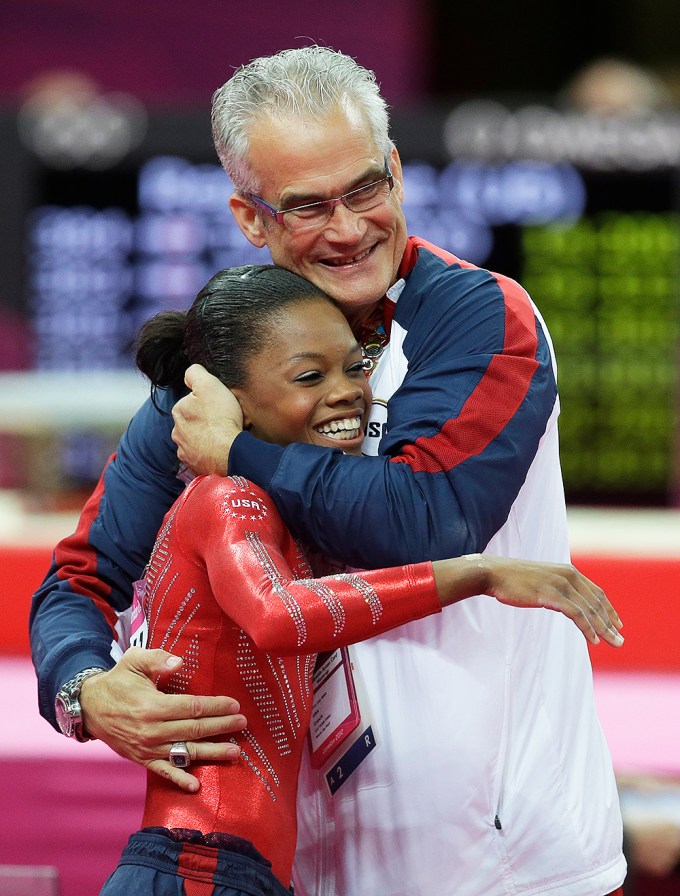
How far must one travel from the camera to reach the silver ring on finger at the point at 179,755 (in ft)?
5.37

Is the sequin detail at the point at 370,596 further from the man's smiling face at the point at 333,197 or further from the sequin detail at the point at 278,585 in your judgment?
the man's smiling face at the point at 333,197

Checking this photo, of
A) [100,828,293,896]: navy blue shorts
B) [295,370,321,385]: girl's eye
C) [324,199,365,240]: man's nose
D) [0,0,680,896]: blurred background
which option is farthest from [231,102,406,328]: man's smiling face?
[0,0,680,896]: blurred background

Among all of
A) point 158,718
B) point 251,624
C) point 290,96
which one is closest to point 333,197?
point 290,96

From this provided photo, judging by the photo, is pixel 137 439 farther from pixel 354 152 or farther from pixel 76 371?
pixel 76 371

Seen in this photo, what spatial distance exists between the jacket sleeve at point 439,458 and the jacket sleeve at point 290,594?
0.05m

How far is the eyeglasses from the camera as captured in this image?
175cm

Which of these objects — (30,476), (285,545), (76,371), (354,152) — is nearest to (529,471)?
(285,545)

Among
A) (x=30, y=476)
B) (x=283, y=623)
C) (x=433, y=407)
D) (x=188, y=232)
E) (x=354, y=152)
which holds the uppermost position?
(x=354, y=152)

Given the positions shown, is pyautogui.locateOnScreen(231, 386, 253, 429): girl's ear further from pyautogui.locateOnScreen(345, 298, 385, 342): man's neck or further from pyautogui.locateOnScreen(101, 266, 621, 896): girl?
pyautogui.locateOnScreen(345, 298, 385, 342): man's neck

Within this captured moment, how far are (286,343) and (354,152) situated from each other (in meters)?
0.26

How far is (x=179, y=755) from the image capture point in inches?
64.6

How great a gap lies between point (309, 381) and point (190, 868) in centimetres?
61

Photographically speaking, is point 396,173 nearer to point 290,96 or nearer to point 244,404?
point 290,96

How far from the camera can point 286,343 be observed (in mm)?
1715
